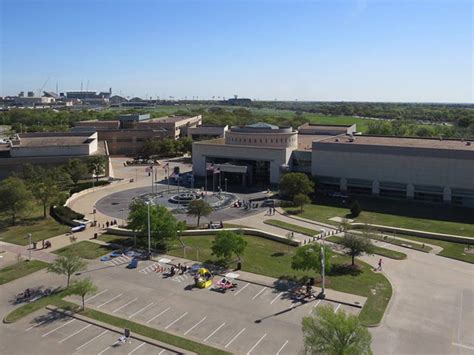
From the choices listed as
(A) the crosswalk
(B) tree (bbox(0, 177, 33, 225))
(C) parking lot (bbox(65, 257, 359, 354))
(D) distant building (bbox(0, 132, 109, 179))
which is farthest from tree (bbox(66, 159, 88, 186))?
(C) parking lot (bbox(65, 257, 359, 354))

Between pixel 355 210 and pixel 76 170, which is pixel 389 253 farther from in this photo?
pixel 76 170

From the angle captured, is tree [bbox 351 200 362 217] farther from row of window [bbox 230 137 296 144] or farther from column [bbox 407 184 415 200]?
row of window [bbox 230 137 296 144]

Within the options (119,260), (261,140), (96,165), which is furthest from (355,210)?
(96,165)

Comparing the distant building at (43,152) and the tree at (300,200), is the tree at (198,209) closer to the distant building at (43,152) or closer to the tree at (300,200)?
the tree at (300,200)

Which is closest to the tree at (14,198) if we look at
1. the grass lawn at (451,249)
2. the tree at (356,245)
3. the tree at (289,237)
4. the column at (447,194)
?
the tree at (289,237)

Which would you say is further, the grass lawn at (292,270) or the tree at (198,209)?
the tree at (198,209)
